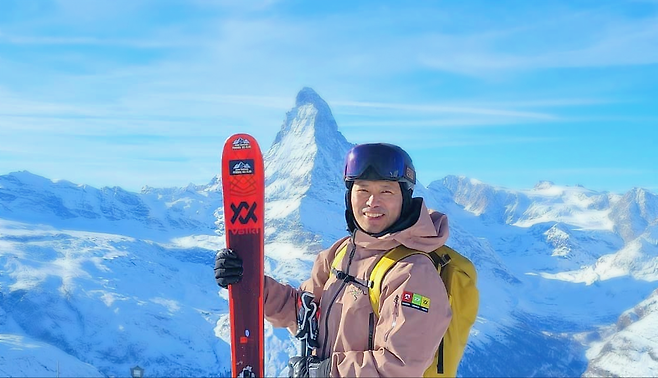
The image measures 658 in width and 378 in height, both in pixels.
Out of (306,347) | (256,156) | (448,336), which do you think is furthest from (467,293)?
(256,156)

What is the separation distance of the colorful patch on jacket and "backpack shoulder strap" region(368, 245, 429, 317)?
0.36 meters

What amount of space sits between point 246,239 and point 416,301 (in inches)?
134

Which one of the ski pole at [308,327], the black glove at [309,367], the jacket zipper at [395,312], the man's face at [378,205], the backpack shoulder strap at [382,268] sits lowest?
the black glove at [309,367]

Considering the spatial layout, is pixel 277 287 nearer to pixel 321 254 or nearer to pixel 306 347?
pixel 321 254

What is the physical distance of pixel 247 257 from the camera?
310 inches

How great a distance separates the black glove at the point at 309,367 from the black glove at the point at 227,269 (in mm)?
1531

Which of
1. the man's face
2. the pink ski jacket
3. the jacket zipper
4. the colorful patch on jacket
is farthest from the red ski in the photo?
the colorful patch on jacket

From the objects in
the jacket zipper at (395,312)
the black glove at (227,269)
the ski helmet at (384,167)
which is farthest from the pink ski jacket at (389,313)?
the black glove at (227,269)

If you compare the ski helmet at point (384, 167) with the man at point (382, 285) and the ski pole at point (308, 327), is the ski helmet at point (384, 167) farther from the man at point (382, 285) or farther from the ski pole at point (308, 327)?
the ski pole at point (308, 327)

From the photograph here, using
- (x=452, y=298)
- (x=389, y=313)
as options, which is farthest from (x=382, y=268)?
(x=452, y=298)

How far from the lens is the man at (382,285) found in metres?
5.17

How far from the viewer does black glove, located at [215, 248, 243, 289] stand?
728 cm

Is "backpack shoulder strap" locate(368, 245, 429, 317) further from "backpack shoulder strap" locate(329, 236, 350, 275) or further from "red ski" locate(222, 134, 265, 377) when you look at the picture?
"red ski" locate(222, 134, 265, 377)

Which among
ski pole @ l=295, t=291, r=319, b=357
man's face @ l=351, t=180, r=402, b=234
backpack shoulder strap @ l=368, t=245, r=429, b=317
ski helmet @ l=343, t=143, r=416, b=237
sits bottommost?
ski pole @ l=295, t=291, r=319, b=357
